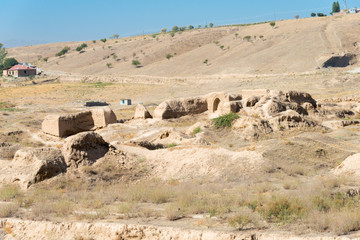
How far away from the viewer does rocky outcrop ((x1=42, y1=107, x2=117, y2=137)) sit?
70.2ft

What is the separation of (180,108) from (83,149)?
1305 centimetres

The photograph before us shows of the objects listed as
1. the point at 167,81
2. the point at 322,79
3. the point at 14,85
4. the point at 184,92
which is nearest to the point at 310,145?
the point at 322,79

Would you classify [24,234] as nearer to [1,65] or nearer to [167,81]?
[167,81]

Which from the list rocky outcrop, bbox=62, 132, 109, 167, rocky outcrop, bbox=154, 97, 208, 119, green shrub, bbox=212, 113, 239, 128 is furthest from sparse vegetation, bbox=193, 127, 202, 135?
rocky outcrop, bbox=62, 132, 109, 167

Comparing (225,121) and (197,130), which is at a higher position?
(225,121)

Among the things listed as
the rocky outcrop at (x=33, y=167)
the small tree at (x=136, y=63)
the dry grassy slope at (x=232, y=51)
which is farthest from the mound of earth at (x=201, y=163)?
the small tree at (x=136, y=63)

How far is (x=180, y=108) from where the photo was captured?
2375cm

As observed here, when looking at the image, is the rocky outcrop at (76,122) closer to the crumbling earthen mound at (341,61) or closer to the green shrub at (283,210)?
the green shrub at (283,210)

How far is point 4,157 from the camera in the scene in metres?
12.3

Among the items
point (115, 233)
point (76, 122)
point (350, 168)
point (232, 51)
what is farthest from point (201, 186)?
point (232, 51)

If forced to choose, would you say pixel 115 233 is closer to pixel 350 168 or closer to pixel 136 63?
pixel 350 168

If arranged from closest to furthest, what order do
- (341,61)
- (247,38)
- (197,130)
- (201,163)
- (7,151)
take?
(201,163), (7,151), (197,130), (341,61), (247,38)

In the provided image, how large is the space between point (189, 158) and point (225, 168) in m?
1.05

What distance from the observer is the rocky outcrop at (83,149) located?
1067 cm
